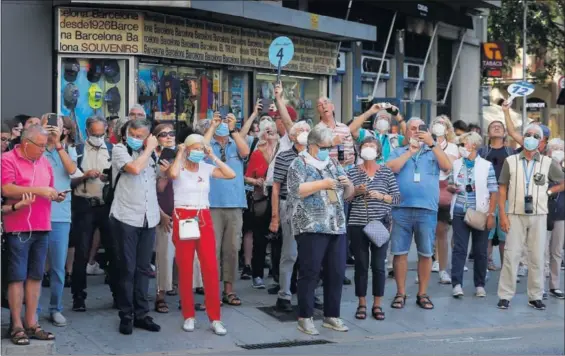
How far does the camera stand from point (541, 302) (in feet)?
38.4

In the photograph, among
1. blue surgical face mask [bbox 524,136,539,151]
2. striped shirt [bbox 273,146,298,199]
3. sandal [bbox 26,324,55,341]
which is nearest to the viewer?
sandal [bbox 26,324,55,341]

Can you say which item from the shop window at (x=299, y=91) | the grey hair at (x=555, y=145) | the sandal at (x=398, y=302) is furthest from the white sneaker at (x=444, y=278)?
the shop window at (x=299, y=91)

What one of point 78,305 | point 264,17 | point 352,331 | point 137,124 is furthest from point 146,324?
point 264,17

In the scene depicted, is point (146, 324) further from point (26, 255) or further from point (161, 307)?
point (26, 255)

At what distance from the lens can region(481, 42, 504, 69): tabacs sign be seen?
26.3 m

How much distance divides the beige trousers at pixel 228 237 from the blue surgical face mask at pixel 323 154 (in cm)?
143

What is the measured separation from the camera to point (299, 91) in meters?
18.2

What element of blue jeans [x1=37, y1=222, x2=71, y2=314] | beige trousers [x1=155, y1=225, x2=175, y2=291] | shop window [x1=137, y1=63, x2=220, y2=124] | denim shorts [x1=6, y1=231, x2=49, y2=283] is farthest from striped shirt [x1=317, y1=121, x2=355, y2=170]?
shop window [x1=137, y1=63, x2=220, y2=124]

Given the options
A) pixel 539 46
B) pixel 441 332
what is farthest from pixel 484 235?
pixel 539 46

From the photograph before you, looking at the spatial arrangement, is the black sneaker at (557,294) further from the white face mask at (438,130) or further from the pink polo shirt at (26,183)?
the pink polo shirt at (26,183)

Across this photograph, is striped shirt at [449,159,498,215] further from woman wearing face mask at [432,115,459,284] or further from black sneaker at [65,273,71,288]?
black sneaker at [65,273,71,288]

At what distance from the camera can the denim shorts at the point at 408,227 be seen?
10945mm

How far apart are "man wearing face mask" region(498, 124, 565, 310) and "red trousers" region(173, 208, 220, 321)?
3.73m

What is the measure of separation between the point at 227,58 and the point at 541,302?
6.60 metres
